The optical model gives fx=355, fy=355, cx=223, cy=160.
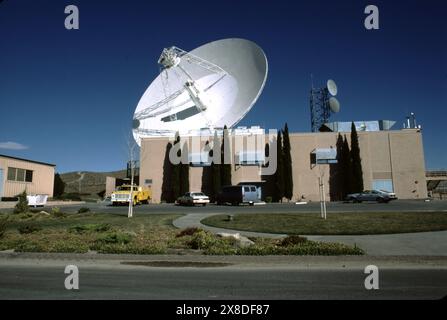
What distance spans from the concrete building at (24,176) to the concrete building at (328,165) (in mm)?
13730

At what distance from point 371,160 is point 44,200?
132 ft

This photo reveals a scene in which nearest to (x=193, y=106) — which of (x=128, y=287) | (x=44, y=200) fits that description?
(x=44, y=200)

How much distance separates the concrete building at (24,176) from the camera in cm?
4198

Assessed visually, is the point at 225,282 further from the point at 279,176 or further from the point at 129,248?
the point at 279,176

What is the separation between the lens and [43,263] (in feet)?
32.4

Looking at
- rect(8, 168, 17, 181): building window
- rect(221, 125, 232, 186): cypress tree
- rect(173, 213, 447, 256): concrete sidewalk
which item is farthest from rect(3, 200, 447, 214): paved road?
rect(8, 168, 17, 181): building window

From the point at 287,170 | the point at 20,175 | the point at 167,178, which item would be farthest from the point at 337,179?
the point at 20,175

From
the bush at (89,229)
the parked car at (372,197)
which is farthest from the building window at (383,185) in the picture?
the bush at (89,229)

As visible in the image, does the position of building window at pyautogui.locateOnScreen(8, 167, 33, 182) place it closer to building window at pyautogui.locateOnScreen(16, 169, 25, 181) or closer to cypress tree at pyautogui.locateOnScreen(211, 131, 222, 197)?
building window at pyautogui.locateOnScreen(16, 169, 25, 181)

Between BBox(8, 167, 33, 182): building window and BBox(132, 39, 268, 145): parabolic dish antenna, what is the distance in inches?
610

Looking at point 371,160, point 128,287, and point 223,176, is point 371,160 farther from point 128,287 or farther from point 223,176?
point 128,287

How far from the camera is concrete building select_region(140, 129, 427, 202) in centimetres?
4538

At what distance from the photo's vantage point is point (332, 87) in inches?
2040

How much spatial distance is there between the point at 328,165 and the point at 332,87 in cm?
→ 1257
